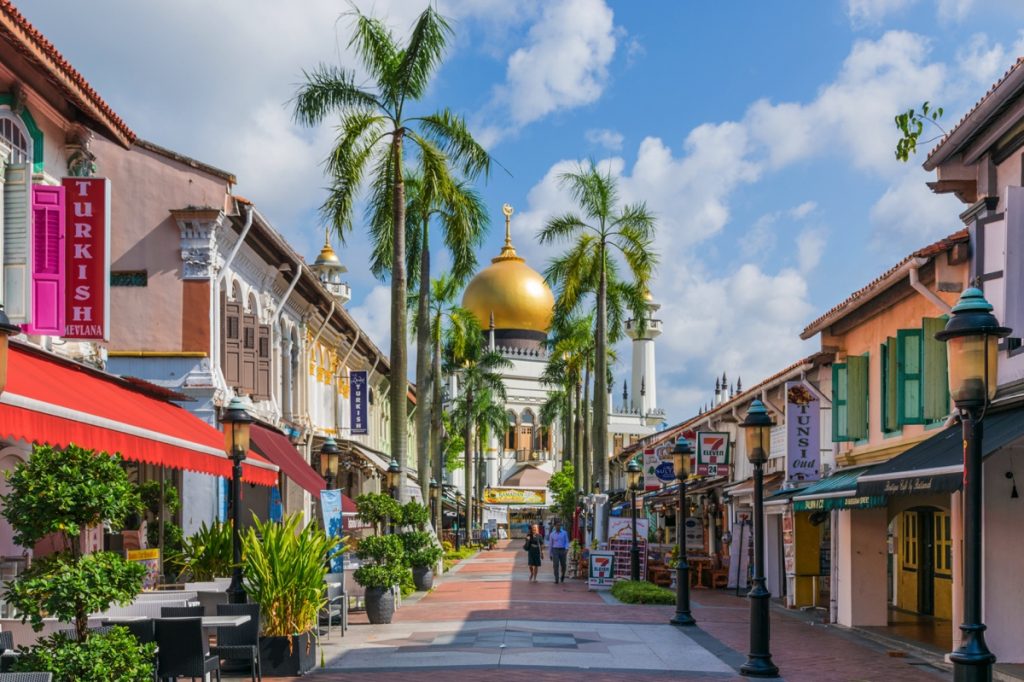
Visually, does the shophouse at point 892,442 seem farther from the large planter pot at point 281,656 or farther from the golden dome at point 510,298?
the golden dome at point 510,298

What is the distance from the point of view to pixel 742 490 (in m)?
31.4

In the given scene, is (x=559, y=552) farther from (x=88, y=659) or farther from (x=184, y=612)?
(x=88, y=659)

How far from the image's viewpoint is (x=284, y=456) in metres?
26.8

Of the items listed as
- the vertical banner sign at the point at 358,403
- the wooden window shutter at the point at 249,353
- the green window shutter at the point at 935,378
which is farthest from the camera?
the vertical banner sign at the point at 358,403

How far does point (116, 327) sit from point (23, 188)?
1042 cm

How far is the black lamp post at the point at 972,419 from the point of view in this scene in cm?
879

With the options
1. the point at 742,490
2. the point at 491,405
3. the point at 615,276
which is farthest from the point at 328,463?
the point at 491,405

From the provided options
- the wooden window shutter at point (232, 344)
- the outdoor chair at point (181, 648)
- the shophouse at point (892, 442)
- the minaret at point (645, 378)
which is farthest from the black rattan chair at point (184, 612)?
the minaret at point (645, 378)

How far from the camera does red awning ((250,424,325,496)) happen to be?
82.5 feet

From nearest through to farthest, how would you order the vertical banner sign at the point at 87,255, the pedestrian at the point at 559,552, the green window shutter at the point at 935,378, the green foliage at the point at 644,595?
the vertical banner sign at the point at 87,255
the green window shutter at the point at 935,378
the green foliage at the point at 644,595
the pedestrian at the point at 559,552

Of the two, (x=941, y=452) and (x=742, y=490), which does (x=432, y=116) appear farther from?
(x=941, y=452)

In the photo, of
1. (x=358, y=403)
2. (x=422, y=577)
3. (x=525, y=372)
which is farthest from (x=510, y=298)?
(x=422, y=577)

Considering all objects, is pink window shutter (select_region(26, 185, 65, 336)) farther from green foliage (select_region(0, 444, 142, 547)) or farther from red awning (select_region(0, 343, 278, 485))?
green foliage (select_region(0, 444, 142, 547))

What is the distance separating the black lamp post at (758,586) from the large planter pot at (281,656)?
5135mm
